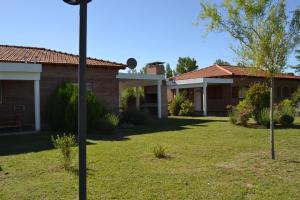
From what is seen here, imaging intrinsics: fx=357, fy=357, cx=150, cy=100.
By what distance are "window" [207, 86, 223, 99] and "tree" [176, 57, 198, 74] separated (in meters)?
41.5

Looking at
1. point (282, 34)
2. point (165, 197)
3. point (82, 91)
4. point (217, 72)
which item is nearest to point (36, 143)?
point (165, 197)

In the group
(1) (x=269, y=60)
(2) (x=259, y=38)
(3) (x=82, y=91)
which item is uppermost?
(2) (x=259, y=38)

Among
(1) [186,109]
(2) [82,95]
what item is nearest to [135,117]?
(1) [186,109]

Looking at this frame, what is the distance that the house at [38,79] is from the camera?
16.5 metres

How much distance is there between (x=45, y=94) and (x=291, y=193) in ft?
50.5

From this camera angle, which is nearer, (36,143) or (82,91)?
(82,91)

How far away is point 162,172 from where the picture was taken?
25.2 feet

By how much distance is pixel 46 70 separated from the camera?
19.1 meters

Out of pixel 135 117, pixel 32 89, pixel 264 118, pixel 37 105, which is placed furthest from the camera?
pixel 135 117

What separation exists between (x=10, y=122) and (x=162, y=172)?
1118 cm

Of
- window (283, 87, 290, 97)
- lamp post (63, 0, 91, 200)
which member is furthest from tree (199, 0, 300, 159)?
window (283, 87, 290, 97)

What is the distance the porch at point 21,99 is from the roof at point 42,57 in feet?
4.22

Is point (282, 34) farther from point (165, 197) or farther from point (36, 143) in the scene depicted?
point (36, 143)

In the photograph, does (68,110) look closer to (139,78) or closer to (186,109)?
(139,78)
